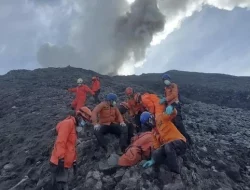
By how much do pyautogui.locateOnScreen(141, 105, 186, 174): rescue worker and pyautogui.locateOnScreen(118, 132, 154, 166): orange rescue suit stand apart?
12.2 inches

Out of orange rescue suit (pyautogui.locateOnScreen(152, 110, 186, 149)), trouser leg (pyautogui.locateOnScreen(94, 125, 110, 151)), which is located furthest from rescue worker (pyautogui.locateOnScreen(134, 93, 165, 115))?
orange rescue suit (pyautogui.locateOnScreen(152, 110, 186, 149))

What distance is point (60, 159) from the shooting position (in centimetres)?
919

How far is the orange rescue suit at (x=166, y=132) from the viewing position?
9750mm

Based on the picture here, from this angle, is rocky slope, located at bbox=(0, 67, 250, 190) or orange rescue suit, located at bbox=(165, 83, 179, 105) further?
orange rescue suit, located at bbox=(165, 83, 179, 105)

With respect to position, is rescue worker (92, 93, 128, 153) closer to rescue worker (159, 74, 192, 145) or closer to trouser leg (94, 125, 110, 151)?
trouser leg (94, 125, 110, 151)

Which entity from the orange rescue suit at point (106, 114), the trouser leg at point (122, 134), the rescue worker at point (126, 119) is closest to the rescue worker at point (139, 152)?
the trouser leg at point (122, 134)

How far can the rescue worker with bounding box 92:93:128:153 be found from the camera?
11.3 metres

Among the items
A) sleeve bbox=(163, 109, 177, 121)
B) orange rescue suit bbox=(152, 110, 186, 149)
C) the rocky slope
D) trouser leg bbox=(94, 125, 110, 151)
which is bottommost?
the rocky slope

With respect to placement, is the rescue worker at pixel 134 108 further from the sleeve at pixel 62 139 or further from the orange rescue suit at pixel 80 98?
the orange rescue suit at pixel 80 98

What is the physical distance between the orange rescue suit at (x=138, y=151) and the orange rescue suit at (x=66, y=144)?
167cm

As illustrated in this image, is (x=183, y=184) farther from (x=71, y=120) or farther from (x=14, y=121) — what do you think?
(x=14, y=121)

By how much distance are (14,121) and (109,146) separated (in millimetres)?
9229

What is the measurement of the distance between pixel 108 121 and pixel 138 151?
5.99 ft

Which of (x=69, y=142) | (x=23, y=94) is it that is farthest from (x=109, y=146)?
(x=23, y=94)
